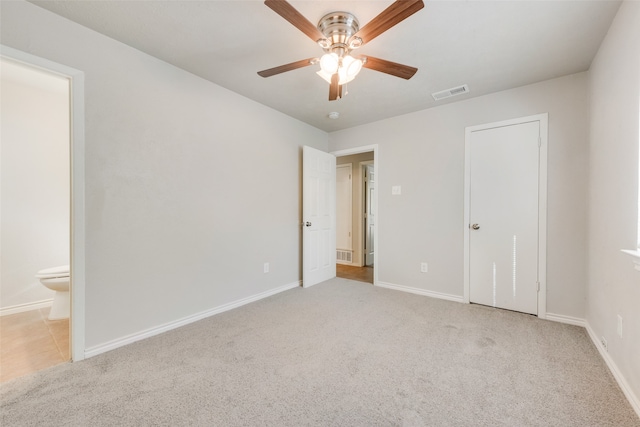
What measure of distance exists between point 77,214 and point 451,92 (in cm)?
357

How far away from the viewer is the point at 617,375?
160 centimetres

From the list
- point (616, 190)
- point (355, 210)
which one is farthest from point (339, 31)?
point (355, 210)

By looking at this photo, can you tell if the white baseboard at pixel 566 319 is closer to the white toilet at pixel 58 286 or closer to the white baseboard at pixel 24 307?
the white toilet at pixel 58 286

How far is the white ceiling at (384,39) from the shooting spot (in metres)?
1.65

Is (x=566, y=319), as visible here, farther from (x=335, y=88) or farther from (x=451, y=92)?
(x=335, y=88)


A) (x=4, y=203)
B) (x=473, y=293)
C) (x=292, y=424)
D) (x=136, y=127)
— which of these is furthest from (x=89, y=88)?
(x=473, y=293)

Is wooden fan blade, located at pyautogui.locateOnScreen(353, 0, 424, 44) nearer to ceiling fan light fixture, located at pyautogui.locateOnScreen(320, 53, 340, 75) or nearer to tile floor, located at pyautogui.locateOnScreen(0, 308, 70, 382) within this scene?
ceiling fan light fixture, located at pyautogui.locateOnScreen(320, 53, 340, 75)

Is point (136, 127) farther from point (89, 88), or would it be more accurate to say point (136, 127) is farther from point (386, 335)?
point (386, 335)

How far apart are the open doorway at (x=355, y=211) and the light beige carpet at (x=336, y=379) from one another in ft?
8.93

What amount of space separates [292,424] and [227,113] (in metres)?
2.75

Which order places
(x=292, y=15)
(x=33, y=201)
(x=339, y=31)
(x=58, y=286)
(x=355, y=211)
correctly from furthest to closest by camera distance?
(x=355, y=211) → (x=33, y=201) → (x=58, y=286) → (x=339, y=31) → (x=292, y=15)

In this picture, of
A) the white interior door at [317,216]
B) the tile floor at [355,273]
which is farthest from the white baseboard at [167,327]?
the tile floor at [355,273]

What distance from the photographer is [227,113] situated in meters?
2.78

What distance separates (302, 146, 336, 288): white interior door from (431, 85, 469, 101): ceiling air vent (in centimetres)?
168
